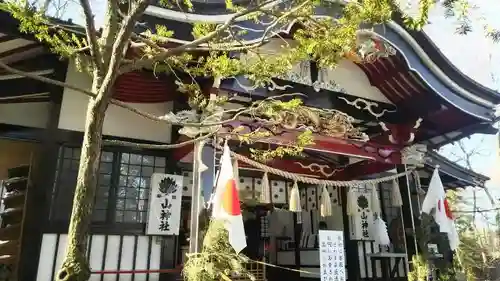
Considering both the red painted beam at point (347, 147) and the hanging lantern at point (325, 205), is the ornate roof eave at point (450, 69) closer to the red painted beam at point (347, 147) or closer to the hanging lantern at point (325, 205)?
the red painted beam at point (347, 147)

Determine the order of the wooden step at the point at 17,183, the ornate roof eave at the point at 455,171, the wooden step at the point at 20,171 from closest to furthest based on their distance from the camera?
the wooden step at the point at 17,183
the wooden step at the point at 20,171
the ornate roof eave at the point at 455,171

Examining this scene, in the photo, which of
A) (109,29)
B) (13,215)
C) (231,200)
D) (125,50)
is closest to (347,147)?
(231,200)

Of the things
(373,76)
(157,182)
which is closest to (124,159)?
(157,182)

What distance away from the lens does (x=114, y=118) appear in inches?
231

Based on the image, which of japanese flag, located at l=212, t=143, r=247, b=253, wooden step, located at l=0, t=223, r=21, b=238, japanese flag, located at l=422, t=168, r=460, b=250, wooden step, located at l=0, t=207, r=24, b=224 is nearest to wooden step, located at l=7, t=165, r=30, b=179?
wooden step, located at l=0, t=207, r=24, b=224

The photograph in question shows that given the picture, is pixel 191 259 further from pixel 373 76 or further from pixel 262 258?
pixel 262 258

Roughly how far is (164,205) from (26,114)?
2.42m

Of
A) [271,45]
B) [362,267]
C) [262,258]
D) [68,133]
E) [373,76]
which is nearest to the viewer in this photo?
[68,133]

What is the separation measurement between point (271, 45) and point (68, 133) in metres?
3.39

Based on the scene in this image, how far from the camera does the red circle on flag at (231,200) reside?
4656 millimetres

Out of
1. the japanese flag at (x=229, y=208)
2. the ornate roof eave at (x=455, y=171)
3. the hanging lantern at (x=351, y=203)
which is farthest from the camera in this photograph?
the ornate roof eave at (x=455, y=171)

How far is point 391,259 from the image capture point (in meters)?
8.62

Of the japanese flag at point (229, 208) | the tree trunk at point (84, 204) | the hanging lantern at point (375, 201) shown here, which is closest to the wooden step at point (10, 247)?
the japanese flag at point (229, 208)

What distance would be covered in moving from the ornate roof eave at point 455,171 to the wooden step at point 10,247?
8.19 meters
